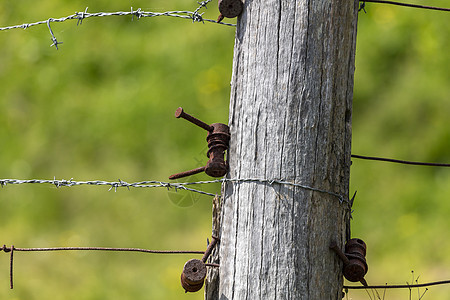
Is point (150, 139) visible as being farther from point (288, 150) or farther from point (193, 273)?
point (288, 150)

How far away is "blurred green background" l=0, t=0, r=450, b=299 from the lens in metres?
6.16

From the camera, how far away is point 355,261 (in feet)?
7.27

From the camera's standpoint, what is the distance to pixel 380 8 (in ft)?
26.4

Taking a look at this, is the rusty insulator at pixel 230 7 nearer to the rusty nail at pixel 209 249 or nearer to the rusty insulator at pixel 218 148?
the rusty insulator at pixel 218 148

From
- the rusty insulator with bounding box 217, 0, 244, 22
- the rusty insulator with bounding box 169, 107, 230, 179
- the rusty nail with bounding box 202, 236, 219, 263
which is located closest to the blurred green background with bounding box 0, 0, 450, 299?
the rusty nail with bounding box 202, 236, 219, 263

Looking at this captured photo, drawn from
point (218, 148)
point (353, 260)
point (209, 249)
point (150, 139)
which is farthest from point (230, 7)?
point (150, 139)

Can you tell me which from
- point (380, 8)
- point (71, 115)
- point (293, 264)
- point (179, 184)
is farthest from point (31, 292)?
point (380, 8)

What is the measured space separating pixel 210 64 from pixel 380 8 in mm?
2512

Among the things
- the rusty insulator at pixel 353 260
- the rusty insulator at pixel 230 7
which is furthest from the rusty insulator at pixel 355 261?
the rusty insulator at pixel 230 7

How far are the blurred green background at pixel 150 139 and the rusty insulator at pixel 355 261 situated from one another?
3722 mm

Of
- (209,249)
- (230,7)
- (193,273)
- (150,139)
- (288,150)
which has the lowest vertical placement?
(193,273)

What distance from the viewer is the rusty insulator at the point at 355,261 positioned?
2213mm

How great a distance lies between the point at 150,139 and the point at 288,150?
544cm

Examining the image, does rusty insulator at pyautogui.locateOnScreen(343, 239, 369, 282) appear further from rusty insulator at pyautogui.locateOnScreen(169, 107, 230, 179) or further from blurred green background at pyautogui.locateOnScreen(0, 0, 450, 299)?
blurred green background at pyautogui.locateOnScreen(0, 0, 450, 299)
